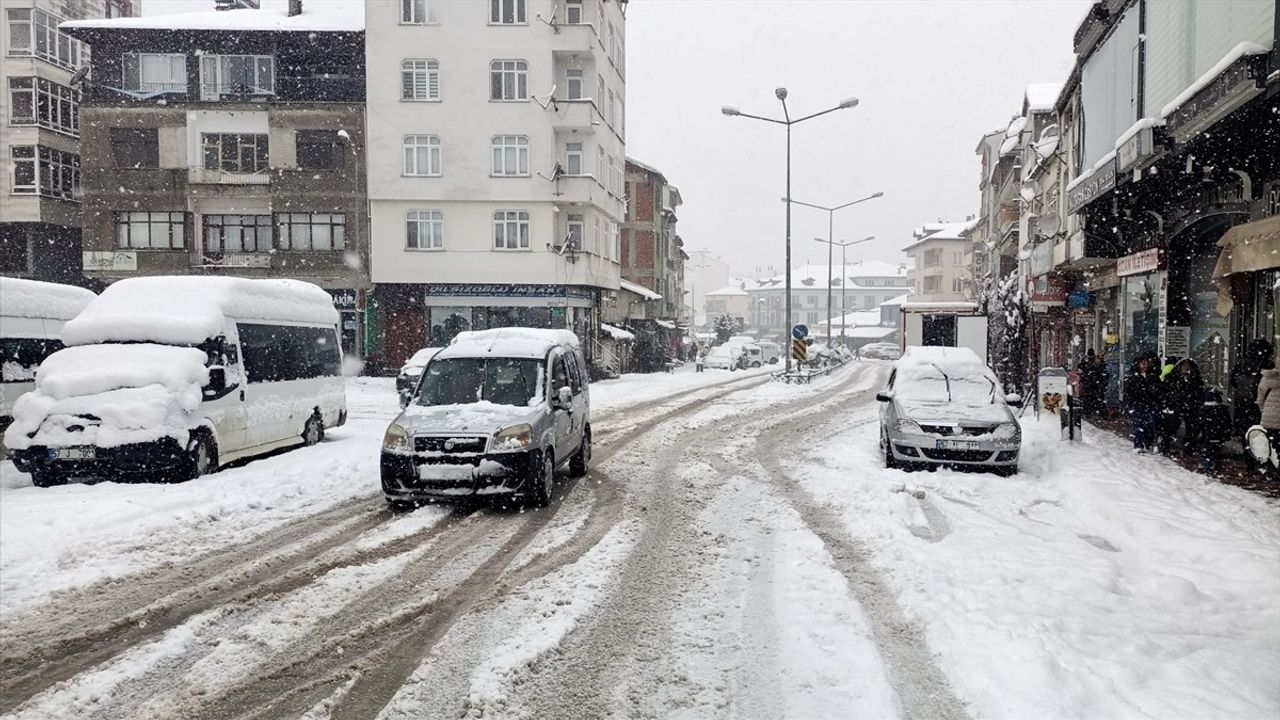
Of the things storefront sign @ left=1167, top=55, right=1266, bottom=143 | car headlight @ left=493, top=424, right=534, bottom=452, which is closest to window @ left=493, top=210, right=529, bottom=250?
storefront sign @ left=1167, top=55, right=1266, bottom=143

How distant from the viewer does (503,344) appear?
37.3 ft

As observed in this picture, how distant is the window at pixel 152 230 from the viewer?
3569 centimetres

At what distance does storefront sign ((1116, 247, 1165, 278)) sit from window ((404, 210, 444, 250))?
2442 cm

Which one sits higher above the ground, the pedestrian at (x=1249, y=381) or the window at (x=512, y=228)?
the window at (x=512, y=228)

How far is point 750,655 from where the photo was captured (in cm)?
539

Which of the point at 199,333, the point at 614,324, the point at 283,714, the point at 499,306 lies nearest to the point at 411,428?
the point at 199,333

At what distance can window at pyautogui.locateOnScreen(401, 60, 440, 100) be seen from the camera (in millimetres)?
Answer: 34688

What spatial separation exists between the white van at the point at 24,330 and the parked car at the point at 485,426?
22.4 feet

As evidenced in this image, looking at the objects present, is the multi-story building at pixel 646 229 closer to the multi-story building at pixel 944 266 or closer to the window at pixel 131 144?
the window at pixel 131 144

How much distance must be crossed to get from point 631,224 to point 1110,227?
41.5 m

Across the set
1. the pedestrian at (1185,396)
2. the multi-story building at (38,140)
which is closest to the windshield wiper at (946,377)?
the pedestrian at (1185,396)

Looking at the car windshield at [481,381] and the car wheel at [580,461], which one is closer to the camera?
the car windshield at [481,381]

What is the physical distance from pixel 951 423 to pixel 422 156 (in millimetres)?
27312

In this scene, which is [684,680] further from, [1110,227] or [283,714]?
[1110,227]
